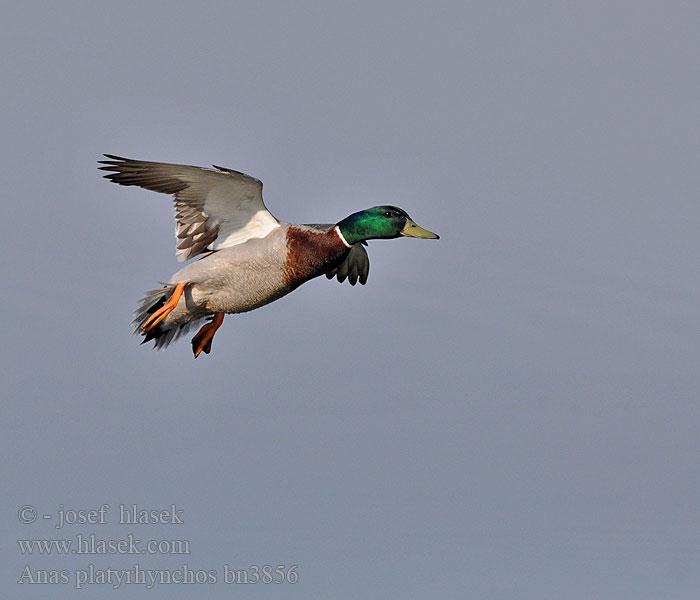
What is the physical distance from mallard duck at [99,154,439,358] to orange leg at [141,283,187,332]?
14mm

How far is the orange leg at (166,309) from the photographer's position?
18.2m

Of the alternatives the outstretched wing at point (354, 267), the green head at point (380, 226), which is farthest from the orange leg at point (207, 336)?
the green head at point (380, 226)

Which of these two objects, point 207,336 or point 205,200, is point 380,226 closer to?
point 205,200

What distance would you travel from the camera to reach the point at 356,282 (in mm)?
20875

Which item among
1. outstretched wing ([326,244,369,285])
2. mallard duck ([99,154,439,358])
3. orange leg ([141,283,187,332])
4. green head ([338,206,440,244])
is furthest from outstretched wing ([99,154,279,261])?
outstretched wing ([326,244,369,285])

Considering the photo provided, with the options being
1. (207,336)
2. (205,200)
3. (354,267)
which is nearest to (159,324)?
(207,336)

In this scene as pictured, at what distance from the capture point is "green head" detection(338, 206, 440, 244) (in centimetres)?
1789

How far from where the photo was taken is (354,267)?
20781mm

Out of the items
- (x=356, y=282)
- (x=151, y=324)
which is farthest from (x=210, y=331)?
(x=356, y=282)

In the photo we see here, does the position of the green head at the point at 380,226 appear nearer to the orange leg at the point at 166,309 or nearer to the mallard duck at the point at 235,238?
the mallard duck at the point at 235,238

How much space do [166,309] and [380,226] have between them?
325cm

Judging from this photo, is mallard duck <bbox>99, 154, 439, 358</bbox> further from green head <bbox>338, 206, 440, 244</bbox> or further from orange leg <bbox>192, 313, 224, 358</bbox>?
orange leg <bbox>192, 313, 224, 358</bbox>

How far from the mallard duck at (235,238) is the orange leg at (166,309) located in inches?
0.6

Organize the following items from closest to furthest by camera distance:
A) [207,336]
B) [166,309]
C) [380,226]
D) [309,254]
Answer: [309,254] < [380,226] < [166,309] < [207,336]
